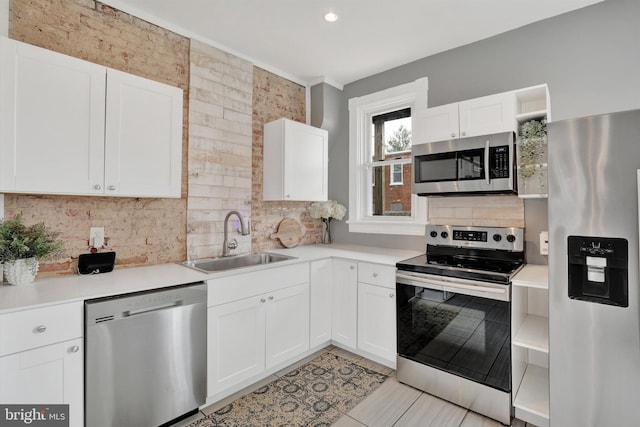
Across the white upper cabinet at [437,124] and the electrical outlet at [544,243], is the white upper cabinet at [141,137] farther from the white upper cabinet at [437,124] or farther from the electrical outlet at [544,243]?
the electrical outlet at [544,243]

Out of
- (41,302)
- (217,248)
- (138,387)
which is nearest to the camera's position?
(41,302)

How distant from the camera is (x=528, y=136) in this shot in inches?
88.4

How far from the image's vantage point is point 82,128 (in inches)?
71.3

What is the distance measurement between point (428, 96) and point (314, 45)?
120 cm

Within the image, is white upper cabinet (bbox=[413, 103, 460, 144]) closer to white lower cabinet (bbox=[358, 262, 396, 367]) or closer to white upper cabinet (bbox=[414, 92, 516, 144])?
white upper cabinet (bbox=[414, 92, 516, 144])

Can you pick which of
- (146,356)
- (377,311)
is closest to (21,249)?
(146,356)

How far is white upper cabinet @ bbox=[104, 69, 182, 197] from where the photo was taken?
1.93 m

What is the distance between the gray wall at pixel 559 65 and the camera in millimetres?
2137

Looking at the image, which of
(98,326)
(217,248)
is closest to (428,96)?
(217,248)

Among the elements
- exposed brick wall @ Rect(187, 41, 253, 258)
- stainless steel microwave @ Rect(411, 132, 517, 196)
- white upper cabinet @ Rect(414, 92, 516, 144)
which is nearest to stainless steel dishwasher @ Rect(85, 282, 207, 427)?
exposed brick wall @ Rect(187, 41, 253, 258)

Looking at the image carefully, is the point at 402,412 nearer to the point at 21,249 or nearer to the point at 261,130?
the point at 21,249

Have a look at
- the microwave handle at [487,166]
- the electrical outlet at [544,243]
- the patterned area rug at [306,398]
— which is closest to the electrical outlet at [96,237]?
the patterned area rug at [306,398]

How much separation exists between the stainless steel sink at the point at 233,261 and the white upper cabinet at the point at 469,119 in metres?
1.66

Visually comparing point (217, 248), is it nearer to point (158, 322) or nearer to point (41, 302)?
point (158, 322)
